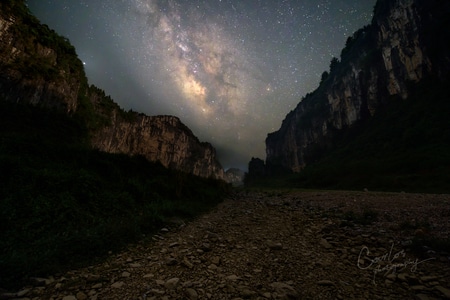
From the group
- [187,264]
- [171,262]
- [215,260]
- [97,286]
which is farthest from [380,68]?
[97,286]

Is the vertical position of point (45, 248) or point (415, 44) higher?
point (415, 44)

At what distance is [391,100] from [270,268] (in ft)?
288

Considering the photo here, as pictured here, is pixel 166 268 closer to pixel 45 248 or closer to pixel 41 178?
pixel 45 248

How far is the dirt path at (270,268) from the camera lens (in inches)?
107

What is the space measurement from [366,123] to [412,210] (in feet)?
274

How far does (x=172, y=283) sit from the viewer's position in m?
2.90

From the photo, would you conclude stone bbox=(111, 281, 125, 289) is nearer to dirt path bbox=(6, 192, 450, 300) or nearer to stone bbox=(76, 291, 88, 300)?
dirt path bbox=(6, 192, 450, 300)

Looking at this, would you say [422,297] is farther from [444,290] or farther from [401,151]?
[401,151]

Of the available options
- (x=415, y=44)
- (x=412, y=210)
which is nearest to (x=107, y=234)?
(x=412, y=210)

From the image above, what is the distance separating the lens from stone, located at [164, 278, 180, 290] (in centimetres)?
280

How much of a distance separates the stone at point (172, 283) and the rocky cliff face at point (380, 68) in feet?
262

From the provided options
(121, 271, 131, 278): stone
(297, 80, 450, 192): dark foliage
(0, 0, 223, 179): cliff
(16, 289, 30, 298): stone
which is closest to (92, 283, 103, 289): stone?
(121, 271, 131, 278): stone

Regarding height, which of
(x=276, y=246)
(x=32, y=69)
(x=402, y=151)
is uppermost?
(x=32, y=69)

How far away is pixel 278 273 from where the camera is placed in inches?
132
